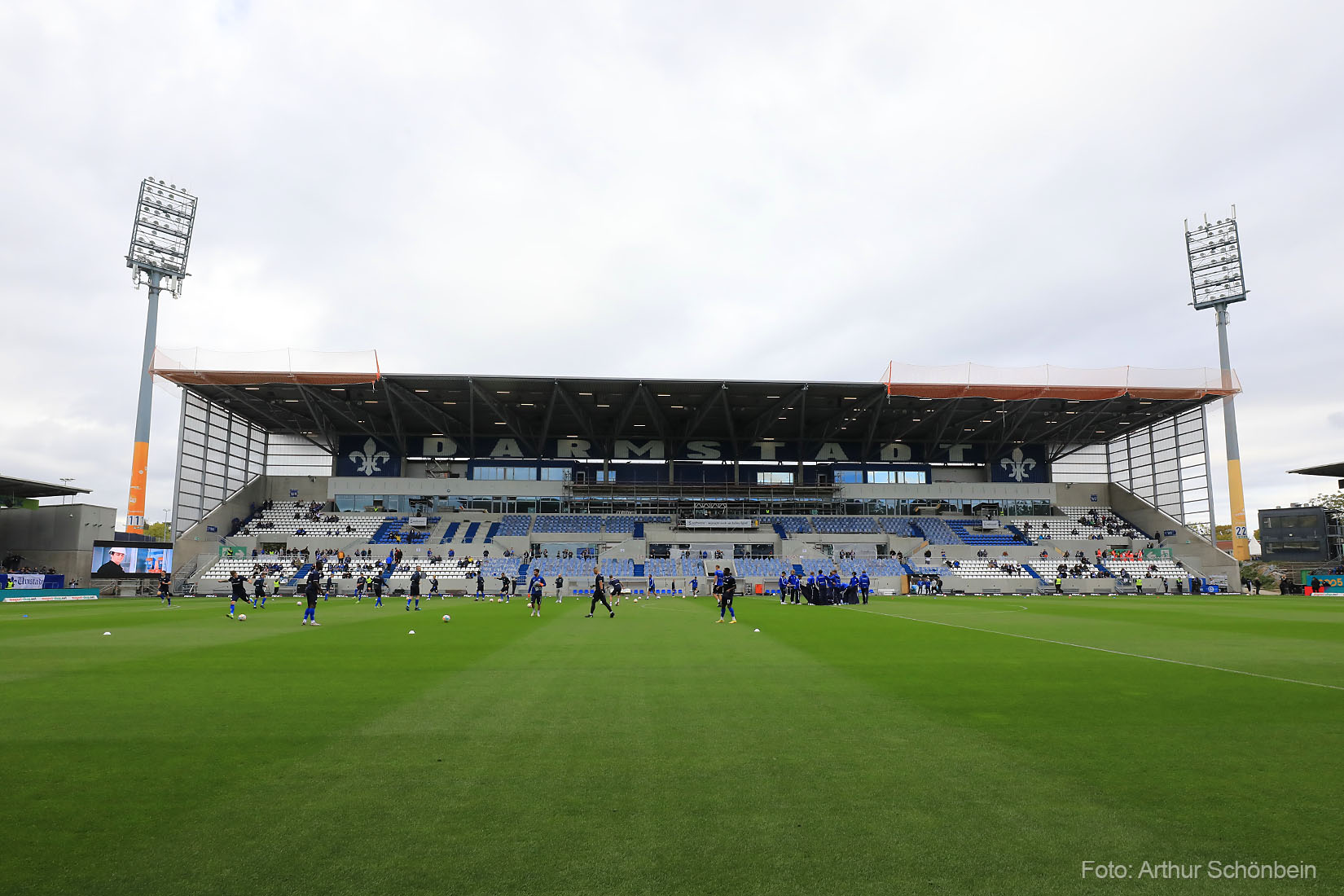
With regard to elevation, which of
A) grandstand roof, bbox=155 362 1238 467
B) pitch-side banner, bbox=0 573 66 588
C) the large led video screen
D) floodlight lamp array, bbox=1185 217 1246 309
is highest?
floodlight lamp array, bbox=1185 217 1246 309

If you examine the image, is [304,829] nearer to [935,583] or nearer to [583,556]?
[935,583]

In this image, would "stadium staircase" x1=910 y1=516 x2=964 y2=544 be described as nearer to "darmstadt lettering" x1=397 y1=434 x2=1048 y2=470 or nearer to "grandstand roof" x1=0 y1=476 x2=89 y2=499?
"darmstadt lettering" x1=397 y1=434 x2=1048 y2=470

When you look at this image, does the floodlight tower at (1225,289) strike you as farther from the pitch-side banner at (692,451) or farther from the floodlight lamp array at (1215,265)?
the pitch-side banner at (692,451)

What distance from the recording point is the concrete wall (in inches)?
2186

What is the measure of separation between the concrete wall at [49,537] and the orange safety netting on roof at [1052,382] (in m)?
63.2

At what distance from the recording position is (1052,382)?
181 feet

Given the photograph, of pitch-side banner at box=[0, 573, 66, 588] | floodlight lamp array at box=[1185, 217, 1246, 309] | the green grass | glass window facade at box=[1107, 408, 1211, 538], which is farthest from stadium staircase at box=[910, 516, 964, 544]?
pitch-side banner at box=[0, 573, 66, 588]

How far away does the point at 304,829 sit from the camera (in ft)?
15.0

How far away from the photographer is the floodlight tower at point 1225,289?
192 ft

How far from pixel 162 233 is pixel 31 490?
22621mm

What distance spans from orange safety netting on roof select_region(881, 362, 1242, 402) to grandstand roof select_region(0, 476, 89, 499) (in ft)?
215

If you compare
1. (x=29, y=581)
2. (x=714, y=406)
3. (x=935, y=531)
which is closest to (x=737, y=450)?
(x=714, y=406)

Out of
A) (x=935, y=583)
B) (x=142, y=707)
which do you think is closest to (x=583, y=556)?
(x=935, y=583)

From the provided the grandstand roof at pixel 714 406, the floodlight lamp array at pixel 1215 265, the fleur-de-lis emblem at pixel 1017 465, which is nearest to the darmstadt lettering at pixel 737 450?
the fleur-de-lis emblem at pixel 1017 465
